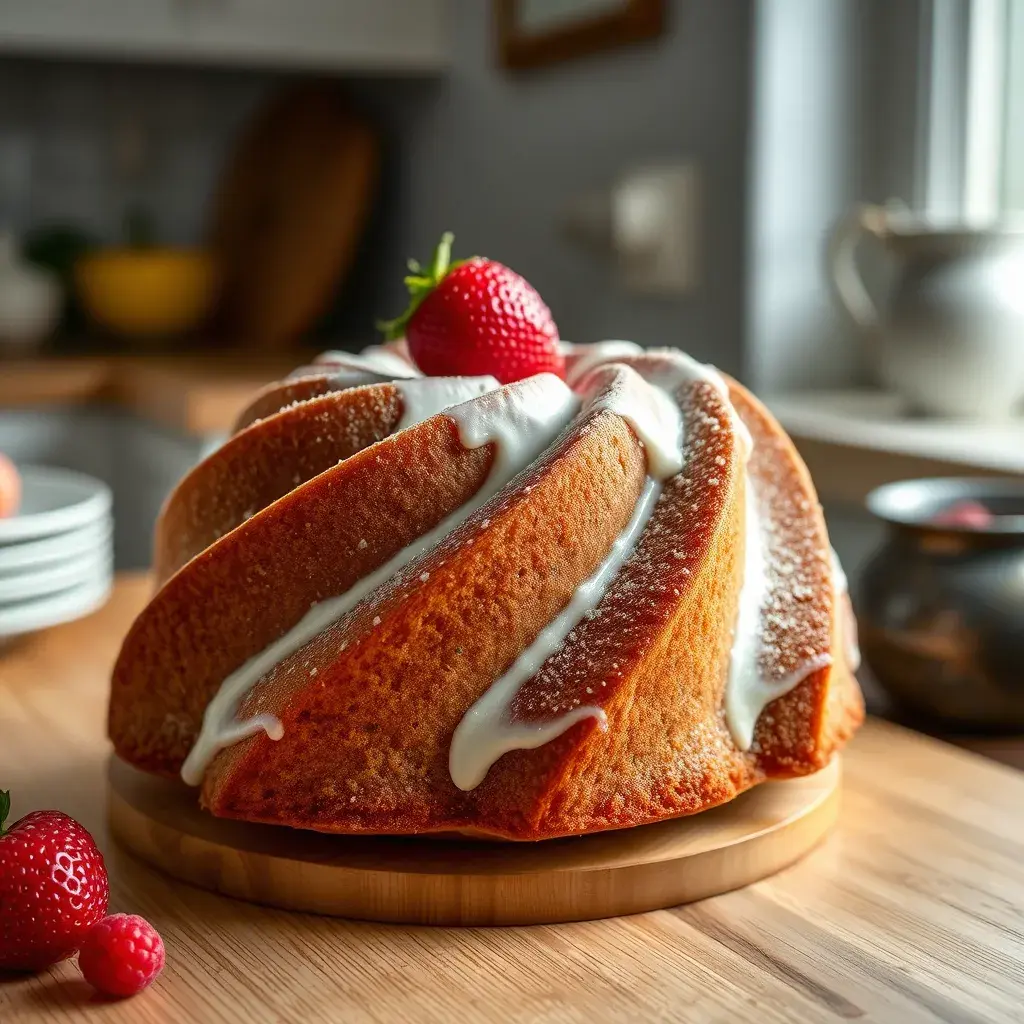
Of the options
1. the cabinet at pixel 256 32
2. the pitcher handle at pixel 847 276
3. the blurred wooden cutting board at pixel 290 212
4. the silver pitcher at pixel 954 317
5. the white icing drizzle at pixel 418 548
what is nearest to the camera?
the white icing drizzle at pixel 418 548

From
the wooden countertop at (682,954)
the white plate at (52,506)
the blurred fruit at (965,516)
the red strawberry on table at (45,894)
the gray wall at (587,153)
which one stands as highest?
the gray wall at (587,153)

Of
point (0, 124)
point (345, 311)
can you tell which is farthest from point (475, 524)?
point (0, 124)

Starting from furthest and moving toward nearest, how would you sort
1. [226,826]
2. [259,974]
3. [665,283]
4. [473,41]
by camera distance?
[473,41] → [665,283] → [226,826] → [259,974]

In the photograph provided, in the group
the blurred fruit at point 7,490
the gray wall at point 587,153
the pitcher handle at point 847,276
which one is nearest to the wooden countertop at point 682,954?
the blurred fruit at point 7,490

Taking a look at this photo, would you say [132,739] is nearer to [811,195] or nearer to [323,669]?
[323,669]

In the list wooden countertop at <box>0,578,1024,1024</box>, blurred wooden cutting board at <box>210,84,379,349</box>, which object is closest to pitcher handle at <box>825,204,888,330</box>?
wooden countertop at <box>0,578,1024,1024</box>

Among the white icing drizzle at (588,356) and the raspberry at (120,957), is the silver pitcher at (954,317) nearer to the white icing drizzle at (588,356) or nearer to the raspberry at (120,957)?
the white icing drizzle at (588,356)

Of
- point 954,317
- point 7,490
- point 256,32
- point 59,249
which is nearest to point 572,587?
point 7,490
